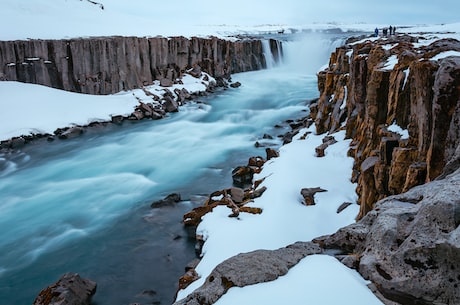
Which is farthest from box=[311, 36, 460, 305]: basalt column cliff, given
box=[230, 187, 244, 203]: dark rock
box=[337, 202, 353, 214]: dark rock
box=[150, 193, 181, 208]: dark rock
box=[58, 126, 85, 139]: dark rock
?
box=[58, 126, 85, 139]: dark rock

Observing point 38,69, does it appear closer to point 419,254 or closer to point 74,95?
point 74,95

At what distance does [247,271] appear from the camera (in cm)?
459

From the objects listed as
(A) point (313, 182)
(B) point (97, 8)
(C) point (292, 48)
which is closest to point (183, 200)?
(A) point (313, 182)

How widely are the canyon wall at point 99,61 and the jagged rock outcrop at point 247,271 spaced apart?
84.6 feet

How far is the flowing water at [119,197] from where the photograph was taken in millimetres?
10203

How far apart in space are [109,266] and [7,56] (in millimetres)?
21119

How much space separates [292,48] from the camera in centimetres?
5697

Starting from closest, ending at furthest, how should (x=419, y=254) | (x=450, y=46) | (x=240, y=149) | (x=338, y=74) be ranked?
1. (x=419, y=254)
2. (x=450, y=46)
3. (x=338, y=74)
4. (x=240, y=149)

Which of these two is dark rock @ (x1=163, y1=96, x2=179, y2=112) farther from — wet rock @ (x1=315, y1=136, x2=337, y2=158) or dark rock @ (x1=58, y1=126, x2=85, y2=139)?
wet rock @ (x1=315, y1=136, x2=337, y2=158)

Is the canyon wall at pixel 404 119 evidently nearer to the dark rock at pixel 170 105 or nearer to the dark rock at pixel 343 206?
the dark rock at pixel 343 206

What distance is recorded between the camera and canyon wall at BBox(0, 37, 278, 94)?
84.9ft

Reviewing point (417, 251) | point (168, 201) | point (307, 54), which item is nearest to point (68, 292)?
→ point (168, 201)

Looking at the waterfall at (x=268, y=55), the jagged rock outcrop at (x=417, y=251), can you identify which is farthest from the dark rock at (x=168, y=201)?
the waterfall at (x=268, y=55)

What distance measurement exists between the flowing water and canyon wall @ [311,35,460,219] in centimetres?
563
